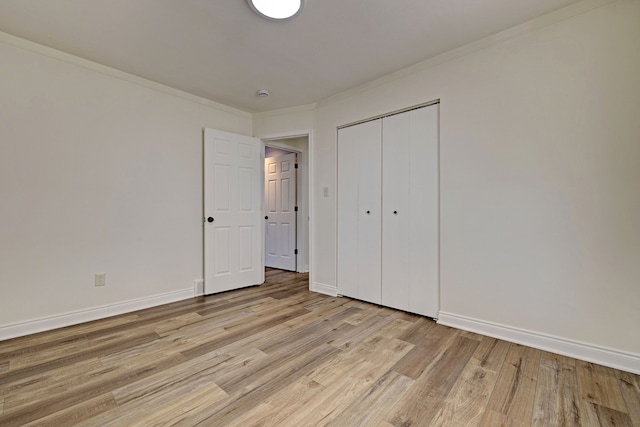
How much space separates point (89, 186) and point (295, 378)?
254cm

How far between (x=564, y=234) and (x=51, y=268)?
13.5 ft

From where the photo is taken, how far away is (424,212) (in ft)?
9.06

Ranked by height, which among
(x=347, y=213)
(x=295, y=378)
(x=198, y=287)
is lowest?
(x=295, y=378)

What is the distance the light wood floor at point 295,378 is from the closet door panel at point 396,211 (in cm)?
42

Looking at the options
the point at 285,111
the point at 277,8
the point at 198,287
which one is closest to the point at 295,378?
the point at 198,287

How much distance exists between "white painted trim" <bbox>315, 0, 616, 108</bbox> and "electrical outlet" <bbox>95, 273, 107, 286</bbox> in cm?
320

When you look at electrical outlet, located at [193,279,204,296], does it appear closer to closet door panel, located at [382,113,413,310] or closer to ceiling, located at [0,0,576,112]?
closet door panel, located at [382,113,413,310]

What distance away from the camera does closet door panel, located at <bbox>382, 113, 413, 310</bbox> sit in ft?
9.51

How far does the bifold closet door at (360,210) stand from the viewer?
315 cm

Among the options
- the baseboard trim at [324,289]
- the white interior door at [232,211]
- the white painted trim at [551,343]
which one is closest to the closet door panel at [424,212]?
the white painted trim at [551,343]

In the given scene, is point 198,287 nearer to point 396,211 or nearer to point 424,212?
point 396,211

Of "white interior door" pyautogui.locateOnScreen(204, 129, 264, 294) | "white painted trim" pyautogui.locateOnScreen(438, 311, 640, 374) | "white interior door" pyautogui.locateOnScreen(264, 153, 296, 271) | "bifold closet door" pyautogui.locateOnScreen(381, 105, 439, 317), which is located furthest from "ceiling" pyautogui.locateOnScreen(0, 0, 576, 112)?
"white painted trim" pyautogui.locateOnScreen(438, 311, 640, 374)

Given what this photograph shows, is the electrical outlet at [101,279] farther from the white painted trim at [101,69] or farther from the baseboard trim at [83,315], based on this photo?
the white painted trim at [101,69]

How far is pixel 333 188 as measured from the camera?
354cm
